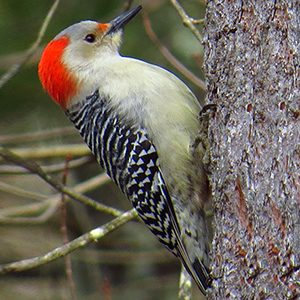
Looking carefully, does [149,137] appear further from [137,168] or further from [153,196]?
[153,196]

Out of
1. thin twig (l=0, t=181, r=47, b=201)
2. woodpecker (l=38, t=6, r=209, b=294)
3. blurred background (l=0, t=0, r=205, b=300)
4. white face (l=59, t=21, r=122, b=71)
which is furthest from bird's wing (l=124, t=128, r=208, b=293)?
blurred background (l=0, t=0, r=205, b=300)

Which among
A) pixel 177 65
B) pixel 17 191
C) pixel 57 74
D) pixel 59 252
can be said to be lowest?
pixel 17 191

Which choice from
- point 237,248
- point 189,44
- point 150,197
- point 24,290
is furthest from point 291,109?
point 24,290

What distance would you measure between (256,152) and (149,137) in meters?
0.96

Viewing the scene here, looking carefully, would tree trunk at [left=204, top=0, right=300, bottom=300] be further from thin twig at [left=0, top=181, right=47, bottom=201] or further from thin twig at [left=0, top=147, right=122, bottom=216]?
thin twig at [left=0, top=181, right=47, bottom=201]

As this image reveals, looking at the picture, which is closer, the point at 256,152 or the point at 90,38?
the point at 256,152

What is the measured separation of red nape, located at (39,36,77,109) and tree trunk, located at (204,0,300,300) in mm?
1376

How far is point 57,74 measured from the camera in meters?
4.26

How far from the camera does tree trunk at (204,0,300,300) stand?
2.91m

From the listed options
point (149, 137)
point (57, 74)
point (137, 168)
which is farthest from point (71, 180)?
point (149, 137)

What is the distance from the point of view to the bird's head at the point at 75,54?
4.24 metres

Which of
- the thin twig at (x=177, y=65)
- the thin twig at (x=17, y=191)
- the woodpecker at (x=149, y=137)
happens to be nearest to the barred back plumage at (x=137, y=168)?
the woodpecker at (x=149, y=137)

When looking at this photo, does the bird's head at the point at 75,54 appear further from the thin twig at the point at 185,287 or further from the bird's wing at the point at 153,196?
the thin twig at the point at 185,287

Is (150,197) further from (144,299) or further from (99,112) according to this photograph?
(144,299)
